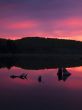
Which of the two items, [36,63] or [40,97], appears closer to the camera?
[40,97]

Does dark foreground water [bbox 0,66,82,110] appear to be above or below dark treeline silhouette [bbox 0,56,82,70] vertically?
below

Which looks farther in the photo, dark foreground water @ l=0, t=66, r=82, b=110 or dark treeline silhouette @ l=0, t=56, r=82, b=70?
dark treeline silhouette @ l=0, t=56, r=82, b=70

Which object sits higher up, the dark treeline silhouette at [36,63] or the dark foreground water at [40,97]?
the dark treeline silhouette at [36,63]

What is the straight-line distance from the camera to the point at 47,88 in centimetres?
3500

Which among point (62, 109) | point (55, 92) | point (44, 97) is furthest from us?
point (55, 92)

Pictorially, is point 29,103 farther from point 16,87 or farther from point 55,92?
point 16,87

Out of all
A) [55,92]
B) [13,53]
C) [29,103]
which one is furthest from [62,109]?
[13,53]

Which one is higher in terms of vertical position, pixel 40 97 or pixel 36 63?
pixel 36 63

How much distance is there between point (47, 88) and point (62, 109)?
11.2 m

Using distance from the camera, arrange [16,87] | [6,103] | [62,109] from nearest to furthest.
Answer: [62,109], [6,103], [16,87]

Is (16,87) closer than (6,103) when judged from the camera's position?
No

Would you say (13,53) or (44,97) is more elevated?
(13,53)

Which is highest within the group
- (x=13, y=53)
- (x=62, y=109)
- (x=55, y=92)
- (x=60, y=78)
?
(x=13, y=53)

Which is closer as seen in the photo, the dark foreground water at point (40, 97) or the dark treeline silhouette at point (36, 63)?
the dark foreground water at point (40, 97)
